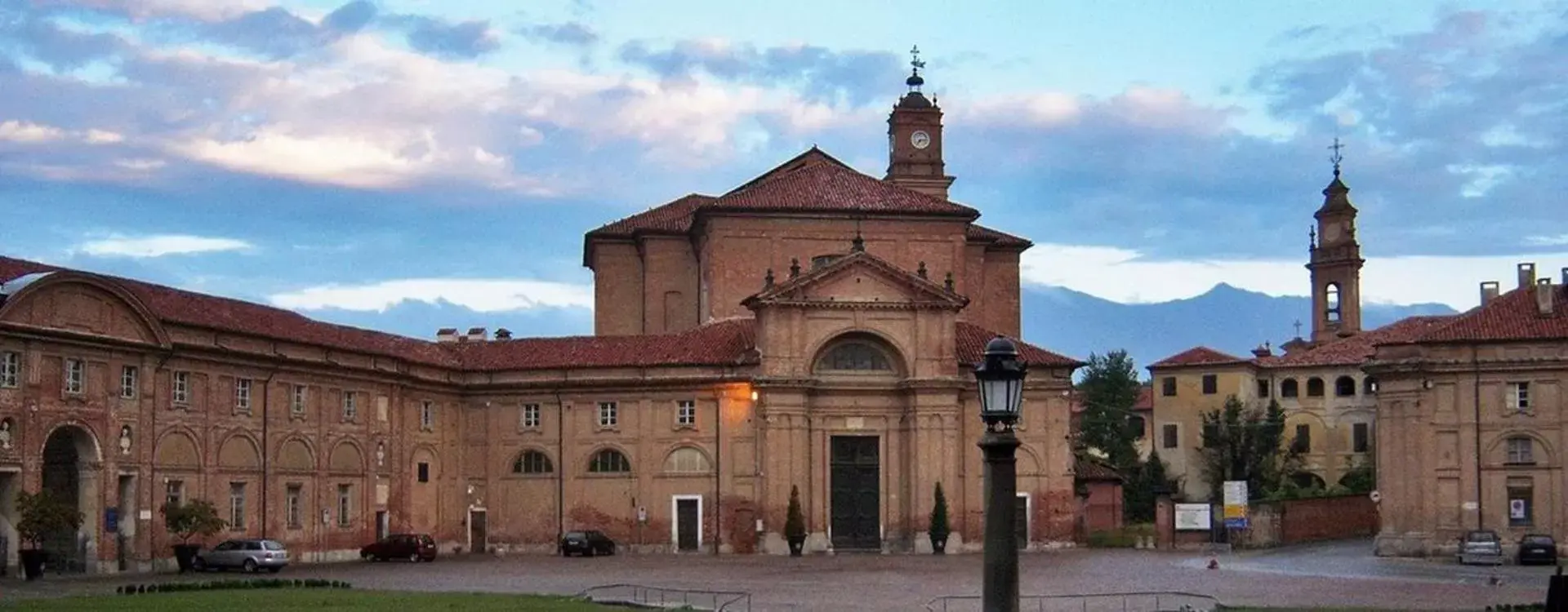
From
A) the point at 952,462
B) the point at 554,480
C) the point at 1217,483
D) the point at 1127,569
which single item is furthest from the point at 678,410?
the point at 1217,483

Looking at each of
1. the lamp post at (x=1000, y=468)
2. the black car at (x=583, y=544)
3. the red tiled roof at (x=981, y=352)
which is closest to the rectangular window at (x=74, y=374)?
the black car at (x=583, y=544)

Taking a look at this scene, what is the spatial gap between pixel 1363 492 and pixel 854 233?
29187 millimetres

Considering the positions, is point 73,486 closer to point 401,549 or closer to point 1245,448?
point 401,549

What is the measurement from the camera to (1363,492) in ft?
297

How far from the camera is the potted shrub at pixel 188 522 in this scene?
54562 mm

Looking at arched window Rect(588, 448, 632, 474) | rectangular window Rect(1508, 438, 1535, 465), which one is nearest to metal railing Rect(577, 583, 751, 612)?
arched window Rect(588, 448, 632, 474)

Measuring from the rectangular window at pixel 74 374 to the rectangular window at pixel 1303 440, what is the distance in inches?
2861

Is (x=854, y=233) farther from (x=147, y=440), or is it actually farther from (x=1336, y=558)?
(x=147, y=440)

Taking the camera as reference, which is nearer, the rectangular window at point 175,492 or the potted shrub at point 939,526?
the rectangular window at point 175,492

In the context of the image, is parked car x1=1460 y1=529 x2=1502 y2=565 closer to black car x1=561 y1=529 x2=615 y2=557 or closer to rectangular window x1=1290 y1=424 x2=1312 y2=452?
black car x1=561 y1=529 x2=615 y2=557

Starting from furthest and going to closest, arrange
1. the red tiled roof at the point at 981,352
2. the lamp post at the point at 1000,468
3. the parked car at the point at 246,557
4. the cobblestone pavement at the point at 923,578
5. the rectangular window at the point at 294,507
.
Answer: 1. the red tiled roof at the point at 981,352
2. the rectangular window at the point at 294,507
3. the parked car at the point at 246,557
4. the cobblestone pavement at the point at 923,578
5. the lamp post at the point at 1000,468

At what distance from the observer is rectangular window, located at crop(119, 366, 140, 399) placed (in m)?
54.2

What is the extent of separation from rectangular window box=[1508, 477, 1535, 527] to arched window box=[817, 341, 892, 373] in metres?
21.8

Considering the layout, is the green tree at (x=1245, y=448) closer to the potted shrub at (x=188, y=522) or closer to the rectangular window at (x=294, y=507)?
the rectangular window at (x=294, y=507)
